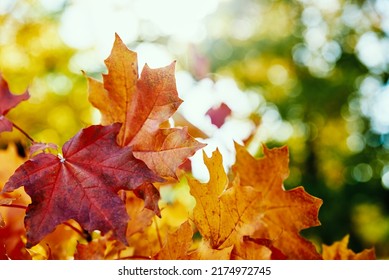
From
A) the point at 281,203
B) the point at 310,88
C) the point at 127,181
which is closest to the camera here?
the point at 127,181

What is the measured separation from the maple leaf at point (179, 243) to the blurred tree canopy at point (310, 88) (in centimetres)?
485

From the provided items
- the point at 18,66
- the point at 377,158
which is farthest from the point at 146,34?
the point at 377,158

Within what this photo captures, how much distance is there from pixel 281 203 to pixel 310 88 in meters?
6.16

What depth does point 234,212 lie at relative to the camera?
0.42m

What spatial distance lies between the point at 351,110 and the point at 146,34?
3032 mm

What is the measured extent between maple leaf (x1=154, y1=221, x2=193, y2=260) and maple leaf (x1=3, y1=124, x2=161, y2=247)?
0.04 m

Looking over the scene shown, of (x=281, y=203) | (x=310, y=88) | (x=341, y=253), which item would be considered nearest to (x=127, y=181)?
(x=281, y=203)

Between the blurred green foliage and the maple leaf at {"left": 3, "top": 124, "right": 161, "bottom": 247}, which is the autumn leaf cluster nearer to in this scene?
the maple leaf at {"left": 3, "top": 124, "right": 161, "bottom": 247}

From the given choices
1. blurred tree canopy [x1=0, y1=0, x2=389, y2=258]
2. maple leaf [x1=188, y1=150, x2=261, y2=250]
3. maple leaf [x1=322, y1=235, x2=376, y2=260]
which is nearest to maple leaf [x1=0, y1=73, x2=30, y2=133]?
maple leaf [x1=188, y1=150, x2=261, y2=250]

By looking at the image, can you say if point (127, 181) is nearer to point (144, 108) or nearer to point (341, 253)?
point (144, 108)

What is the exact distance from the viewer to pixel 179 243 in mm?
397

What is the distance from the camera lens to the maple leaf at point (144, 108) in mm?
412

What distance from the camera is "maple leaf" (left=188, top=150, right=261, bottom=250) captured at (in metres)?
0.41
